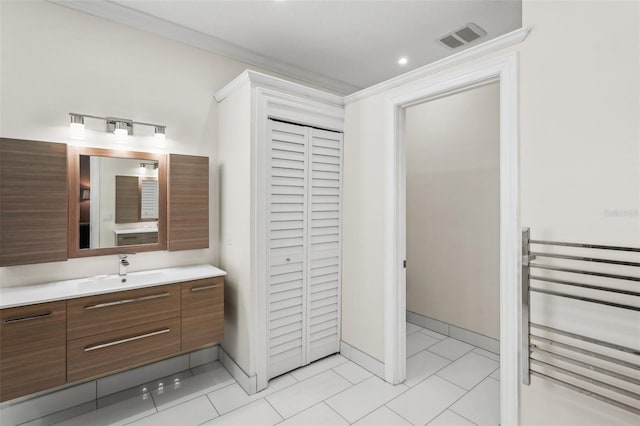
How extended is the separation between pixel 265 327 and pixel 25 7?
8.48ft

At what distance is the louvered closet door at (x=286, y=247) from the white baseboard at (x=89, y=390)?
70cm

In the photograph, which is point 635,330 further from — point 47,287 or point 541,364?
point 47,287

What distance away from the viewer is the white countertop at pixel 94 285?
5.62 feet

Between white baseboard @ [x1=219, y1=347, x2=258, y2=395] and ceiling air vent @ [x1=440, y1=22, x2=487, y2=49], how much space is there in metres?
3.00

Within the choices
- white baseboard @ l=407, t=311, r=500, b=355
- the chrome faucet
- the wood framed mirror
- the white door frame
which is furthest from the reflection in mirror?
white baseboard @ l=407, t=311, r=500, b=355

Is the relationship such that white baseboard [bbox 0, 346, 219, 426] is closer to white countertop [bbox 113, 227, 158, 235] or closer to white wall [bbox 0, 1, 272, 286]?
white wall [bbox 0, 1, 272, 286]

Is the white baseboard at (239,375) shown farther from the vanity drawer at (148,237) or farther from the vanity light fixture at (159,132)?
the vanity light fixture at (159,132)

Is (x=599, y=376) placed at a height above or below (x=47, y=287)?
below

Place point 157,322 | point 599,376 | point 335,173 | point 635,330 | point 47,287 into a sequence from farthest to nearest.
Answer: point 335,173 → point 157,322 → point 47,287 → point 599,376 → point 635,330

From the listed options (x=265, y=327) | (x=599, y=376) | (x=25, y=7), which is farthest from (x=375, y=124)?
(x=25, y=7)

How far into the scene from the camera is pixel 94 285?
1.97 meters

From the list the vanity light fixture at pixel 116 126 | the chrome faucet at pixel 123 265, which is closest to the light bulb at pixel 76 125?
the vanity light fixture at pixel 116 126

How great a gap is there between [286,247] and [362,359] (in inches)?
45.1

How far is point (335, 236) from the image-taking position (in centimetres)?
278
